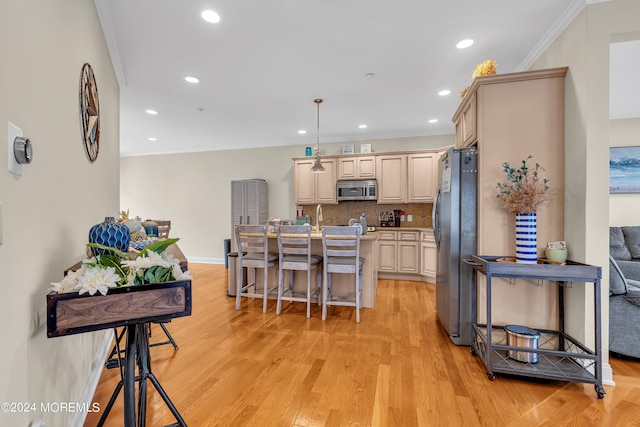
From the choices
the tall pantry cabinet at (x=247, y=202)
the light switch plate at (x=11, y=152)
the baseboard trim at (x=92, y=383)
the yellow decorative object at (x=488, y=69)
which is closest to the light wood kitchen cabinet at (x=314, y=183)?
the tall pantry cabinet at (x=247, y=202)

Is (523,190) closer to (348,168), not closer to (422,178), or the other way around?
(422,178)

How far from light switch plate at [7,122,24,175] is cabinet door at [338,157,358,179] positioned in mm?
4826

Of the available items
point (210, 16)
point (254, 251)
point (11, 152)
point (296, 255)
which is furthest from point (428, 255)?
point (11, 152)

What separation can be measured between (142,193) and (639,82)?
30.6ft

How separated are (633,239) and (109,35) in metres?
6.83

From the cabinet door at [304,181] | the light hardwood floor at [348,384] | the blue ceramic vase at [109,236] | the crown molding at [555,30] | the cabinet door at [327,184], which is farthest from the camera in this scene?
the cabinet door at [304,181]

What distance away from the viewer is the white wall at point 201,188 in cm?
636

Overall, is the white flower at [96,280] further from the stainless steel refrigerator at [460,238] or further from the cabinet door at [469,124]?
the cabinet door at [469,124]

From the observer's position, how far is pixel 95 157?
2066mm

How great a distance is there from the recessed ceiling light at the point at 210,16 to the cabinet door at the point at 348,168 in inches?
138

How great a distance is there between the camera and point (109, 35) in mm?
2434

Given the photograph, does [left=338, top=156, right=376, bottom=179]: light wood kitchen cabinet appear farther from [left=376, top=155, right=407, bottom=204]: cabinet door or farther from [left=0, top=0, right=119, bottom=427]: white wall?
[left=0, top=0, right=119, bottom=427]: white wall

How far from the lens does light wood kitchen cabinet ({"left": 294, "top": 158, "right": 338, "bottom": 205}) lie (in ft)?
18.4

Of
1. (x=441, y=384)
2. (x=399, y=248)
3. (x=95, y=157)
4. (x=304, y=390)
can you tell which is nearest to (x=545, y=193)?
(x=441, y=384)
